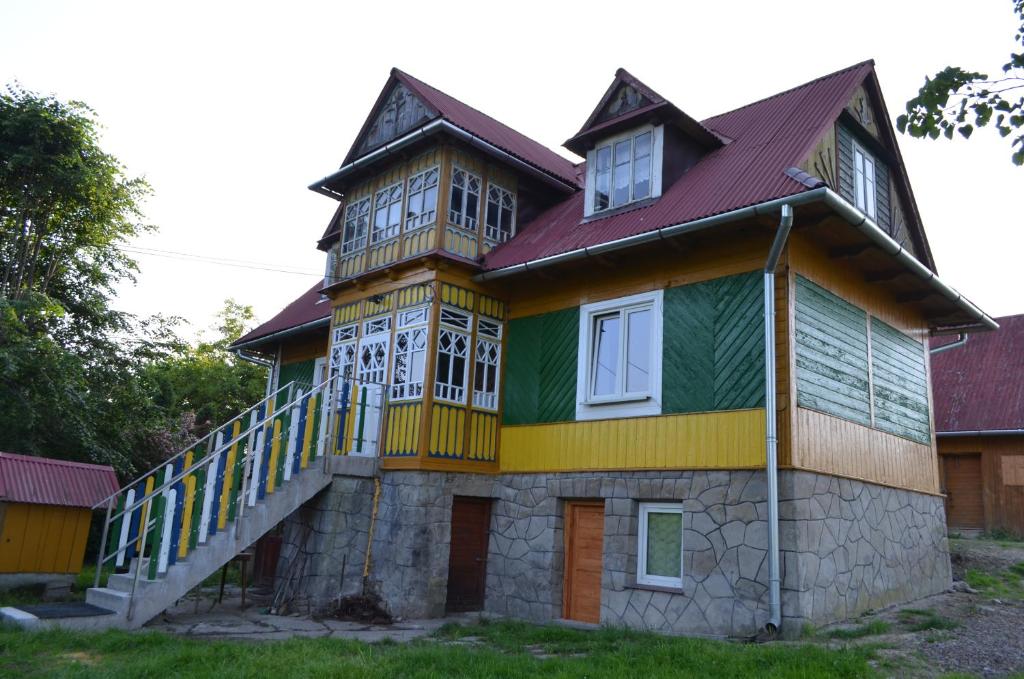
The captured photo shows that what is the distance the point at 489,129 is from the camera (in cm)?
1274

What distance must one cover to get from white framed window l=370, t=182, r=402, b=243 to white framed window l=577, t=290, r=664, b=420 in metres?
3.50

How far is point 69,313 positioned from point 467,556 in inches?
525

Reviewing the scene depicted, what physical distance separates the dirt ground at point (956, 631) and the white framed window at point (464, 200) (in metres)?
7.16

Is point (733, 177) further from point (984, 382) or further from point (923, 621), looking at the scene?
point (984, 382)

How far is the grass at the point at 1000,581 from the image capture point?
10.3 meters

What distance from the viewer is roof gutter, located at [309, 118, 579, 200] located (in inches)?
442

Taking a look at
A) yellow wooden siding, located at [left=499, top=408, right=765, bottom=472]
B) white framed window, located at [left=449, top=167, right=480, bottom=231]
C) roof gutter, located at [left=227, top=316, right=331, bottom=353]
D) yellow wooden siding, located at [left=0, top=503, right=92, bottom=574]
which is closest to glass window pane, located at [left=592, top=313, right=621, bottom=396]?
yellow wooden siding, located at [left=499, top=408, right=765, bottom=472]

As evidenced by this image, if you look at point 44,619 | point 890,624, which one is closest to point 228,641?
A: point 44,619

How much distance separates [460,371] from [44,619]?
223 inches

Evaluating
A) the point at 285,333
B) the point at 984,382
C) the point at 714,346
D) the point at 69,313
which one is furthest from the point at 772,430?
the point at 69,313

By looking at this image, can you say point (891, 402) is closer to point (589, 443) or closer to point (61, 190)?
point (589, 443)

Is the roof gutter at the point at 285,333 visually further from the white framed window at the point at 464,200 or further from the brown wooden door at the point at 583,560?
the brown wooden door at the point at 583,560

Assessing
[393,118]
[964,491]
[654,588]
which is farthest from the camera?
[964,491]

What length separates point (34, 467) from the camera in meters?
10.3
